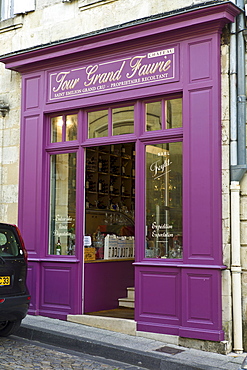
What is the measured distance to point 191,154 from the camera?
7.67 meters

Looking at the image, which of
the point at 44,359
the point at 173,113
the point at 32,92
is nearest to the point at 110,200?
the point at 32,92

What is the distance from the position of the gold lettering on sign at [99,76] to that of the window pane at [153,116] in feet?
2.49

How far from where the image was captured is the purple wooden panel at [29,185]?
9367 millimetres

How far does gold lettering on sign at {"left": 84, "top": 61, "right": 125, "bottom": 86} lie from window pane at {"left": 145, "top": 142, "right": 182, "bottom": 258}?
4.45 ft

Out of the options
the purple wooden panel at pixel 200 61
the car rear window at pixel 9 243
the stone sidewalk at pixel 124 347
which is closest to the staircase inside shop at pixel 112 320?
the stone sidewalk at pixel 124 347

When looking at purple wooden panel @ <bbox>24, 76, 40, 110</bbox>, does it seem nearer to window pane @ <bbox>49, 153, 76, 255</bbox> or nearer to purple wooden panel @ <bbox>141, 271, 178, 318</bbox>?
window pane @ <bbox>49, 153, 76, 255</bbox>

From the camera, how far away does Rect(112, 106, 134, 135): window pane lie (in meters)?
8.51

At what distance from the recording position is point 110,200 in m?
11.1

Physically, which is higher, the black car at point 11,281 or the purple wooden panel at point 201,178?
the purple wooden panel at point 201,178

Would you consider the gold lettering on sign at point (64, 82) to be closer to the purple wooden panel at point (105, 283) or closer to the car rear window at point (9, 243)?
the car rear window at point (9, 243)

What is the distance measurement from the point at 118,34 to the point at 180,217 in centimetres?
314

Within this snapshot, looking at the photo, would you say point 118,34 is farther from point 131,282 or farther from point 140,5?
point 131,282

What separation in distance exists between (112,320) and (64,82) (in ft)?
13.7

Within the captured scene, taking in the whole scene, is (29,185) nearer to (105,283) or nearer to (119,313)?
(105,283)
